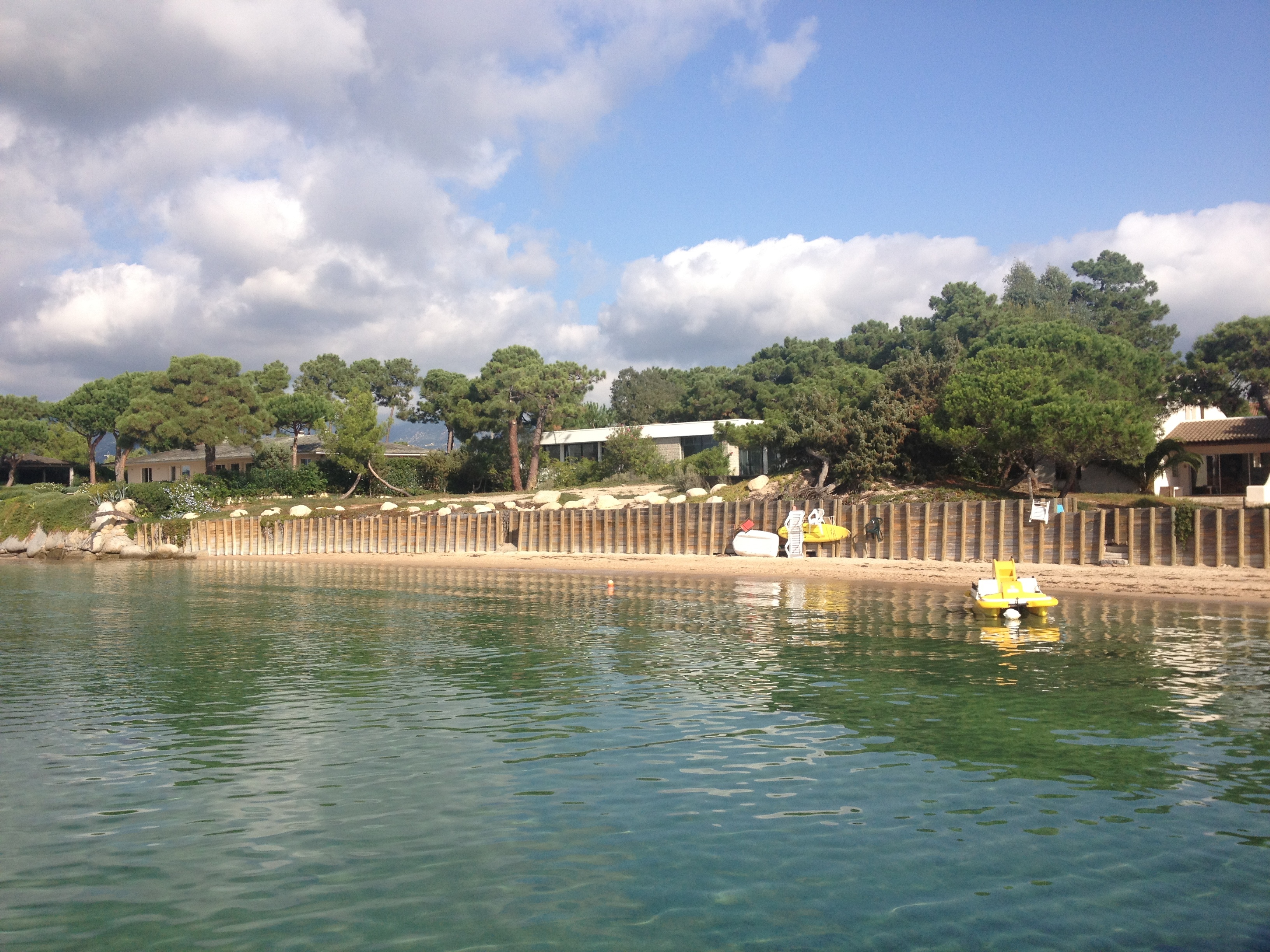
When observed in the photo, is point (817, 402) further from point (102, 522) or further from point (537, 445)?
point (102, 522)

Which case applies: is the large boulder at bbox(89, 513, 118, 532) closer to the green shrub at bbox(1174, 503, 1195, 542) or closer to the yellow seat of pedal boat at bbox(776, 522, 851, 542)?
the yellow seat of pedal boat at bbox(776, 522, 851, 542)

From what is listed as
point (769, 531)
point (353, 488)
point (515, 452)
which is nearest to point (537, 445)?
point (515, 452)

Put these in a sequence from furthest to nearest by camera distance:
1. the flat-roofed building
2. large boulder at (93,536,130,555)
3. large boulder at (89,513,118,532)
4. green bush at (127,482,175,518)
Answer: the flat-roofed building, green bush at (127,482,175,518), large boulder at (89,513,118,532), large boulder at (93,536,130,555)

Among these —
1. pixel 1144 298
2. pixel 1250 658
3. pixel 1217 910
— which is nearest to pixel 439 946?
pixel 1217 910

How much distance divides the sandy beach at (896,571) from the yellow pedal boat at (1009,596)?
5.10 meters

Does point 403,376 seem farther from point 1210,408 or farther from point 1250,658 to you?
point 1250,658

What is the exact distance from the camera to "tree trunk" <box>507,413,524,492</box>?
61250 millimetres

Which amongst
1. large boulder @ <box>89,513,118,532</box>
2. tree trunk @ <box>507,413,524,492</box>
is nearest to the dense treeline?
tree trunk @ <box>507,413,524,492</box>

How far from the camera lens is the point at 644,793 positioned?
34.0 ft

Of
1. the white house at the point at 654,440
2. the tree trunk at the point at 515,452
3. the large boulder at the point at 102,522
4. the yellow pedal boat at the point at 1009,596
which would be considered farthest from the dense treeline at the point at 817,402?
the yellow pedal boat at the point at 1009,596

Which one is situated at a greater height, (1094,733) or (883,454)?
(883,454)

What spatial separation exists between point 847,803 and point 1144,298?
120217 mm

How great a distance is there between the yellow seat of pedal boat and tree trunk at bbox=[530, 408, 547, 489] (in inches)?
1062

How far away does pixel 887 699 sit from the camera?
14781 millimetres
